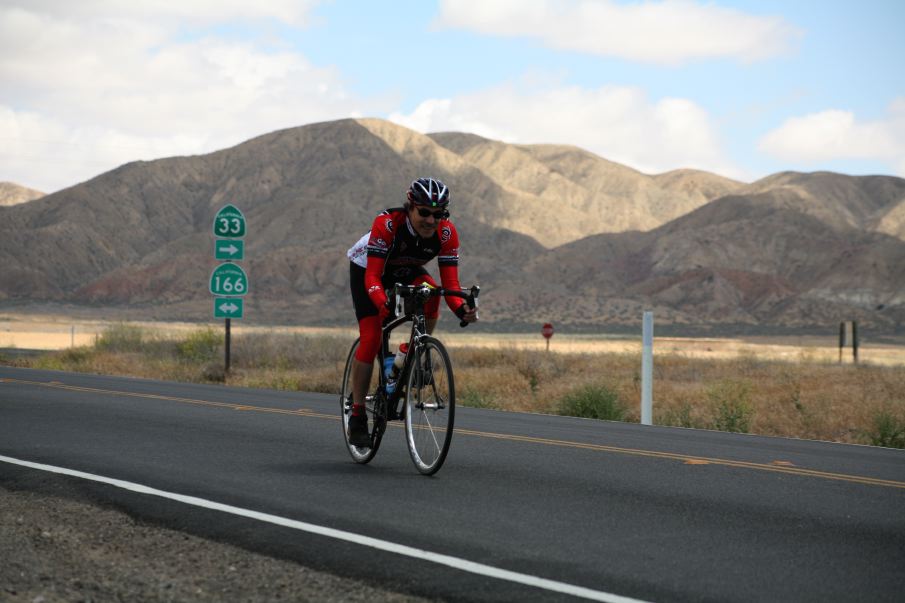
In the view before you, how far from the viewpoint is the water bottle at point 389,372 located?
30.2ft

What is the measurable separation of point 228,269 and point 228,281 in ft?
1.11

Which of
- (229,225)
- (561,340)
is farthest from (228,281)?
(561,340)

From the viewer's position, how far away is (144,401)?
53.3ft

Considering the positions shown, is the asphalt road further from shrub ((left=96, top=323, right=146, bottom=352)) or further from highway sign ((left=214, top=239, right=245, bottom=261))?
shrub ((left=96, top=323, right=146, bottom=352))

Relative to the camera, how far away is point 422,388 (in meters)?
8.88

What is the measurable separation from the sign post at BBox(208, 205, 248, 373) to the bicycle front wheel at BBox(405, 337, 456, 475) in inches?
642

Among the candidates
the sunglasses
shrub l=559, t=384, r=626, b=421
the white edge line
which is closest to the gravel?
the white edge line

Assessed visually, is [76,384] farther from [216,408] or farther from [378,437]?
[378,437]

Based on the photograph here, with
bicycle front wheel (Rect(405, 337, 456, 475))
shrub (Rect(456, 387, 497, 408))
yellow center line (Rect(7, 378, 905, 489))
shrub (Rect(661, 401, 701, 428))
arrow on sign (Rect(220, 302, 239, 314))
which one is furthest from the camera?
arrow on sign (Rect(220, 302, 239, 314))

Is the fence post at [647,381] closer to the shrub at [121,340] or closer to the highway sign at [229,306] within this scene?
the highway sign at [229,306]

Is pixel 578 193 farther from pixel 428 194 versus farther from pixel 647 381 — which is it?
pixel 428 194

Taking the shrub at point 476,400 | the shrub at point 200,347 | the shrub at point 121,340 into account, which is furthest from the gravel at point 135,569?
the shrub at point 121,340

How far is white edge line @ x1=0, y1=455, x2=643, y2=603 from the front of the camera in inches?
221

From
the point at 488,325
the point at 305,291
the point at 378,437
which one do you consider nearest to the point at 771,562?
the point at 378,437
